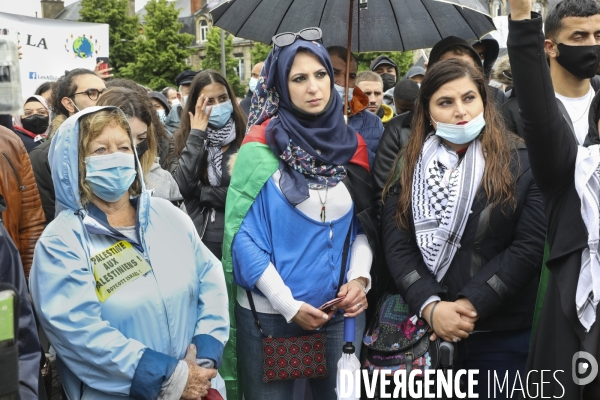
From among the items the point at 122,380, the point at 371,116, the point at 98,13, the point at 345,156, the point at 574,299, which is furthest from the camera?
the point at 98,13

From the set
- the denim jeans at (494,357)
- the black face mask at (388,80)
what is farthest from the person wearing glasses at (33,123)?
the black face mask at (388,80)

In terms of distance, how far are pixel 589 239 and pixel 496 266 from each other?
0.79 metres

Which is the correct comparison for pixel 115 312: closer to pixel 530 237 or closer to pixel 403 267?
pixel 403 267

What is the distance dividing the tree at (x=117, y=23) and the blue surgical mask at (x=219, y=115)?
117 feet

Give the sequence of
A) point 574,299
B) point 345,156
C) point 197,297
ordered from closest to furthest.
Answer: point 574,299 → point 197,297 → point 345,156

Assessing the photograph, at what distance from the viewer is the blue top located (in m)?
3.39

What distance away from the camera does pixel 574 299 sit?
94.3 inches

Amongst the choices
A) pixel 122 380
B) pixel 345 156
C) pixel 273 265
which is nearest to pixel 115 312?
pixel 122 380

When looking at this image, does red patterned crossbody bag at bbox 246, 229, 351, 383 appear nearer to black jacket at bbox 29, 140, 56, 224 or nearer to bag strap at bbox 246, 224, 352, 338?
bag strap at bbox 246, 224, 352, 338

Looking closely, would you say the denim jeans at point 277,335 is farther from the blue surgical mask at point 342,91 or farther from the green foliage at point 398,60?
the green foliage at point 398,60

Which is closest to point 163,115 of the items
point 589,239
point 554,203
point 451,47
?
point 451,47

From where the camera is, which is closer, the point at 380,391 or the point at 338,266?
the point at 380,391

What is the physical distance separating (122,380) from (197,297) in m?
0.53

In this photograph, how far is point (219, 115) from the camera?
468cm
